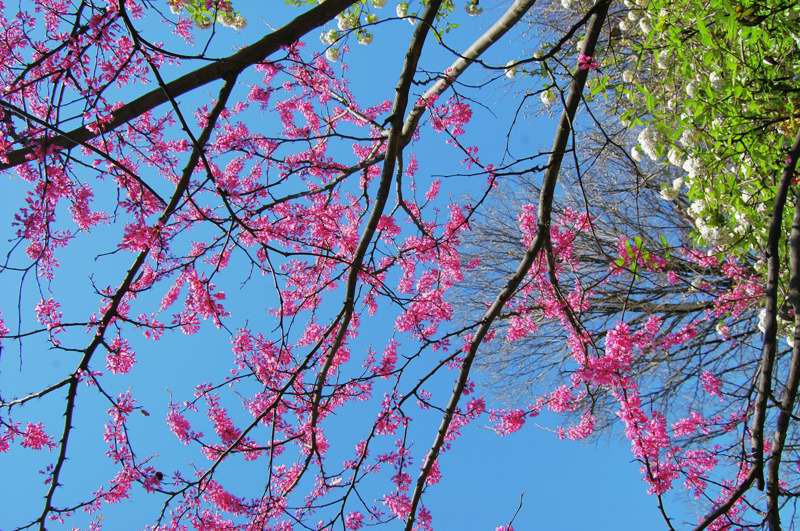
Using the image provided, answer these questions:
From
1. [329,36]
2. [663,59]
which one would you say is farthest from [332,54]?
[663,59]

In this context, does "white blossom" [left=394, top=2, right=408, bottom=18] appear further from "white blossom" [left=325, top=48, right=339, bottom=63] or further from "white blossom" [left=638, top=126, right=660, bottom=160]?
"white blossom" [left=638, top=126, right=660, bottom=160]

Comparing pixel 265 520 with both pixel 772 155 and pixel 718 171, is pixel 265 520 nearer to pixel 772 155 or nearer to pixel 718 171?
pixel 718 171

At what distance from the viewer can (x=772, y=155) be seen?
12.4 feet

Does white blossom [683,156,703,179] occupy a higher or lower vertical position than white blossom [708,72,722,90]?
lower

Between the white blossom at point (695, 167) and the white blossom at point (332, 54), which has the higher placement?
the white blossom at point (332, 54)

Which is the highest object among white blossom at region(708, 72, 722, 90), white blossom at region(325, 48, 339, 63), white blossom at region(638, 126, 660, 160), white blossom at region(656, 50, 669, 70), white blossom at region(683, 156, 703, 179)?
white blossom at region(325, 48, 339, 63)

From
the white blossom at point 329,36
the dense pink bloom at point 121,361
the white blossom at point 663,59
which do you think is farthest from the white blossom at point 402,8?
the dense pink bloom at point 121,361

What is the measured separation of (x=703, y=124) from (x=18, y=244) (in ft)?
12.5

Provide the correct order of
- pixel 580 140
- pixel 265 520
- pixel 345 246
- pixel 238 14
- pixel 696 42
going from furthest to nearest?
pixel 580 140
pixel 238 14
pixel 345 246
pixel 696 42
pixel 265 520

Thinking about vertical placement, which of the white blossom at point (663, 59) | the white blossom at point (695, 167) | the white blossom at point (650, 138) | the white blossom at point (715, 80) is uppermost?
the white blossom at point (663, 59)

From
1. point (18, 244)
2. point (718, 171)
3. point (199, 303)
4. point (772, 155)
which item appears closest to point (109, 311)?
point (18, 244)

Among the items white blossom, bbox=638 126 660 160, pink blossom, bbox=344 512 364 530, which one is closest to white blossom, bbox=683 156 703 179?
white blossom, bbox=638 126 660 160

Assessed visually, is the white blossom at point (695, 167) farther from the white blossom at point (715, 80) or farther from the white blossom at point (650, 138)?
the white blossom at point (715, 80)

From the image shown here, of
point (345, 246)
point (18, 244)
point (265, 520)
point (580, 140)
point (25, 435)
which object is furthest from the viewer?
point (580, 140)
